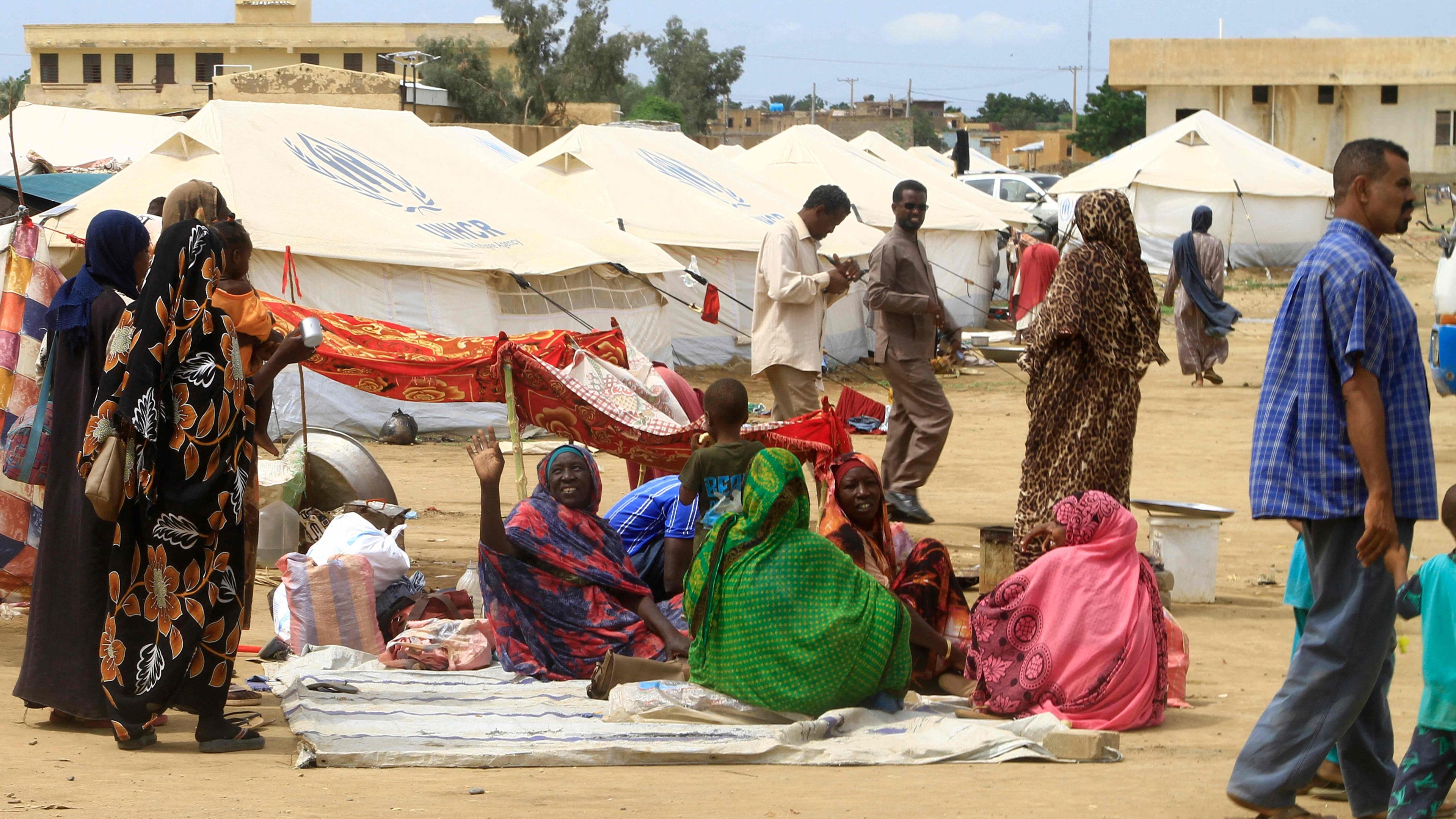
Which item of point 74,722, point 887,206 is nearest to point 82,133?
point 887,206

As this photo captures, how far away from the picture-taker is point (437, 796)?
3.72 meters

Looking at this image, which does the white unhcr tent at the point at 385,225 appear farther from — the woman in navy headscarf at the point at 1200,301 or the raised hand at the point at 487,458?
the raised hand at the point at 487,458

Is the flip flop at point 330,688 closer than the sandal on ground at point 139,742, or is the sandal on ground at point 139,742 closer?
the sandal on ground at point 139,742

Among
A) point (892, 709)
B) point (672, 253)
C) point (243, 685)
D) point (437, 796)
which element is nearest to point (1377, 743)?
point (892, 709)

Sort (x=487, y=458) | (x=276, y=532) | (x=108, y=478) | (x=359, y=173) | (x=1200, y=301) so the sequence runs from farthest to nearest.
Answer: (x=1200, y=301), (x=359, y=173), (x=276, y=532), (x=487, y=458), (x=108, y=478)

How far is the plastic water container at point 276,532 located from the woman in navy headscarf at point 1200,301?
970 centimetres

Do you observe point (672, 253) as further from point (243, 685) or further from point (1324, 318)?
point (1324, 318)

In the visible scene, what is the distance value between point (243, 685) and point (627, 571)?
4.29ft

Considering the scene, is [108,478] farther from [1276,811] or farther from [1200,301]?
[1200,301]

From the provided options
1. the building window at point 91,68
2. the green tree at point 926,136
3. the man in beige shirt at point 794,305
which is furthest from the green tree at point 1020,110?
the man in beige shirt at point 794,305

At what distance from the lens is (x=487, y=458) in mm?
4949

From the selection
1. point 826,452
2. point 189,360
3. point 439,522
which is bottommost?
point 439,522

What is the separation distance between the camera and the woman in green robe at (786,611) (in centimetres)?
443

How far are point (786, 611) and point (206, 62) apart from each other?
55962 millimetres
